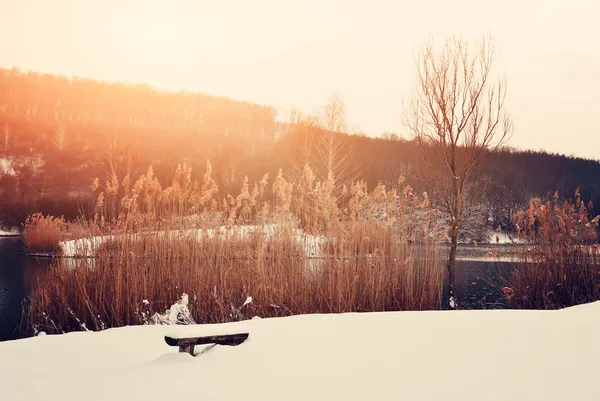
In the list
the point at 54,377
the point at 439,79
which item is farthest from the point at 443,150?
the point at 54,377

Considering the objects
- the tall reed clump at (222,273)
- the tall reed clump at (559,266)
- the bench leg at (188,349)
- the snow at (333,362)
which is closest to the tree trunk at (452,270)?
the tall reed clump at (222,273)

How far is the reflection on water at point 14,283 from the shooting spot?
6.51 metres

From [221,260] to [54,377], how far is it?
2428 mm

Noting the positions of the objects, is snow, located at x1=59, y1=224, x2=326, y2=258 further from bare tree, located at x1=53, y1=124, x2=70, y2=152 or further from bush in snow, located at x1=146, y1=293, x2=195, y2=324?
bare tree, located at x1=53, y1=124, x2=70, y2=152

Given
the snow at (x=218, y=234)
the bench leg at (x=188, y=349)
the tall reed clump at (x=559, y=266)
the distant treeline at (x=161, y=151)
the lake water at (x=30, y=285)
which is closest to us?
the bench leg at (x=188, y=349)

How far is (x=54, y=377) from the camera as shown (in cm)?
263

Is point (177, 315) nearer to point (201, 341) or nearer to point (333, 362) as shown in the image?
point (201, 341)

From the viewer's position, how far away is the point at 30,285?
9.32 meters

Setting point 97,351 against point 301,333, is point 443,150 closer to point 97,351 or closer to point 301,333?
point 301,333

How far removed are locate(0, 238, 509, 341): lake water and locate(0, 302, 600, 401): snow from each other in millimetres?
2692

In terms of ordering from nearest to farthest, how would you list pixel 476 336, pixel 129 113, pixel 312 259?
pixel 476 336
pixel 312 259
pixel 129 113

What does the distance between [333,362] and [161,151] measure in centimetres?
3974

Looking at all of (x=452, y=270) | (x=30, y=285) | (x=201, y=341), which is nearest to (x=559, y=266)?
(x=452, y=270)

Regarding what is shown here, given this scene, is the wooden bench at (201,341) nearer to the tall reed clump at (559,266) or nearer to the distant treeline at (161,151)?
the tall reed clump at (559,266)
